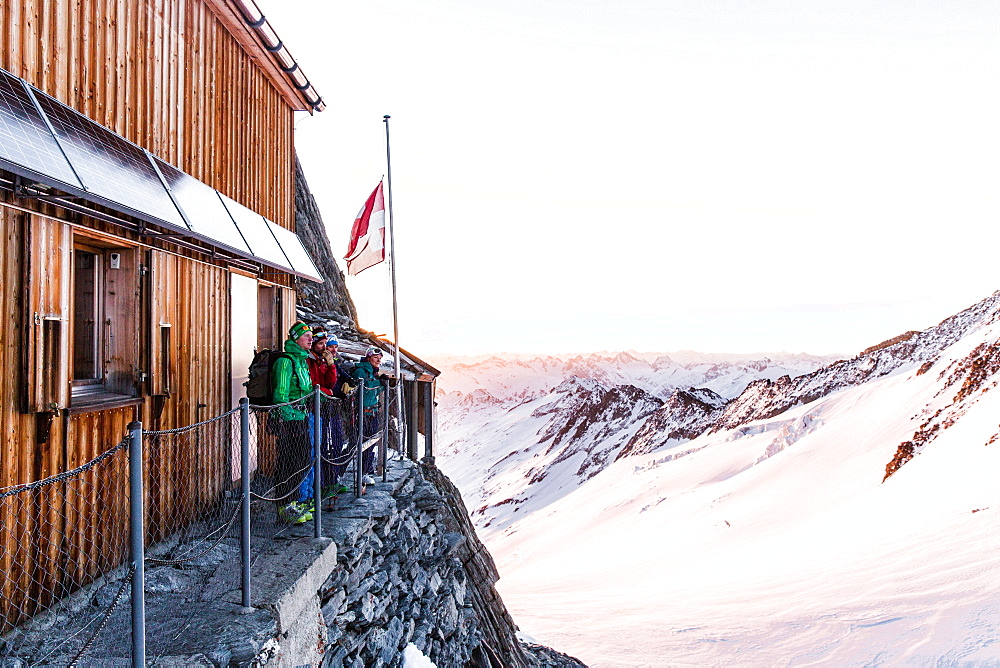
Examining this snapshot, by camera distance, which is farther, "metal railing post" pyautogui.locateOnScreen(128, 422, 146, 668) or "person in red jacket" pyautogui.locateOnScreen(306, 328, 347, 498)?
"person in red jacket" pyautogui.locateOnScreen(306, 328, 347, 498)

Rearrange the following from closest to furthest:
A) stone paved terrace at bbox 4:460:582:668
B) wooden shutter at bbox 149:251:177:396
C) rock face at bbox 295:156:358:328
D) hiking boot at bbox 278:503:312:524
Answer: stone paved terrace at bbox 4:460:582:668, wooden shutter at bbox 149:251:177:396, hiking boot at bbox 278:503:312:524, rock face at bbox 295:156:358:328

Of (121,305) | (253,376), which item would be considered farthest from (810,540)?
(121,305)

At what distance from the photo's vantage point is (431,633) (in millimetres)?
7500

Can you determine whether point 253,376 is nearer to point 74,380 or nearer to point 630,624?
point 74,380

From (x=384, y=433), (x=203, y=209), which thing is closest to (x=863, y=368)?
(x=384, y=433)

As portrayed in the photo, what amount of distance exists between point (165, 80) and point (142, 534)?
495 cm

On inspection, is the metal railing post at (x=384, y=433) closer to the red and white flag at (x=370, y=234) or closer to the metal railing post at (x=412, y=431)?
the metal railing post at (x=412, y=431)

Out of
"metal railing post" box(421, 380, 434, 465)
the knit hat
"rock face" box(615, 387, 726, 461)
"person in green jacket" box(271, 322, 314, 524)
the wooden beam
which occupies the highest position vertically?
the wooden beam

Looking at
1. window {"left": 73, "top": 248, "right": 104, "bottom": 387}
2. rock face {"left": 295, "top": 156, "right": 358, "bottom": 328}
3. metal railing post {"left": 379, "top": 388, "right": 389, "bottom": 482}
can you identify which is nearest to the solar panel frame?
window {"left": 73, "top": 248, "right": 104, "bottom": 387}

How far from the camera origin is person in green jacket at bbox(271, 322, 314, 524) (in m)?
6.16

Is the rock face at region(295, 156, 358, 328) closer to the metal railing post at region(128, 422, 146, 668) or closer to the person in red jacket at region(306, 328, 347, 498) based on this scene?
the person in red jacket at region(306, 328, 347, 498)

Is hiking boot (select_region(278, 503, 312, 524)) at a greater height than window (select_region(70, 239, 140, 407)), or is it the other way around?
window (select_region(70, 239, 140, 407))

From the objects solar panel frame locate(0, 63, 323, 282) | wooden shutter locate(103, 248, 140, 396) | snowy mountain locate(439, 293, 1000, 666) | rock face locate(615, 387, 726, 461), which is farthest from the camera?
rock face locate(615, 387, 726, 461)

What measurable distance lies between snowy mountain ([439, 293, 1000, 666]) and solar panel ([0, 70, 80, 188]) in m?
13.3
